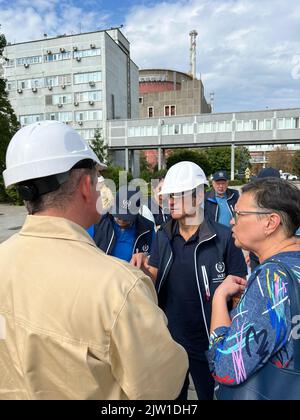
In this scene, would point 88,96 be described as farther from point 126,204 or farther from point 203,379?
point 203,379

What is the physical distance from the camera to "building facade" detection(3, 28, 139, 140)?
159ft

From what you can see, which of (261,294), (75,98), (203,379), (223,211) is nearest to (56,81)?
(75,98)

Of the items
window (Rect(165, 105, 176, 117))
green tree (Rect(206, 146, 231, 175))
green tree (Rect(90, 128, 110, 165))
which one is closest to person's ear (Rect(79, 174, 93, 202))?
green tree (Rect(90, 128, 110, 165))

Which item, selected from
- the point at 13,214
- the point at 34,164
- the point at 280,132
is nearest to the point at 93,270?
the point at 34,164

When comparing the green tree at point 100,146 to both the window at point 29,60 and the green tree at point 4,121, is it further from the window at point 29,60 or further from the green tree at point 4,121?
the green tree at point 4,121

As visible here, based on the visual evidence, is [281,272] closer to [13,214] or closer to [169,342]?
[169,342]

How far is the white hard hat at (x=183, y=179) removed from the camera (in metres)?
2.84

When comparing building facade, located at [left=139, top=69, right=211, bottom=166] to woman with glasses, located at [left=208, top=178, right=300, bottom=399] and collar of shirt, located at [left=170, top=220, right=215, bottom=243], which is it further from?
woman with glasses, located at [left=208, top=178, right=300, bottom=399]

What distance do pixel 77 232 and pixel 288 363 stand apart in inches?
37.6

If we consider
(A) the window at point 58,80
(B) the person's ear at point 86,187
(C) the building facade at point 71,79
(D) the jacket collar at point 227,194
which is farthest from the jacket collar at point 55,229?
(A) the window at point 58,80

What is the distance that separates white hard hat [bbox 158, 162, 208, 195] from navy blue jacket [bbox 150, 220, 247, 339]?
36 cm

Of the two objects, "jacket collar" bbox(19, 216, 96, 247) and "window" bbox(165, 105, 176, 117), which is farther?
"window" bbox(165, 105, 176, 117)

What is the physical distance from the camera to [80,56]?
4897cm

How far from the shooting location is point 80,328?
1037mm
